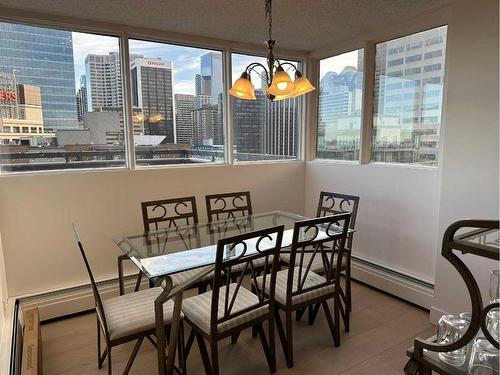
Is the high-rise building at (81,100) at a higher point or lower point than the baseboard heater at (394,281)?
higher

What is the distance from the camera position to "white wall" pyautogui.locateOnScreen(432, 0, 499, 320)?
7.09 ft

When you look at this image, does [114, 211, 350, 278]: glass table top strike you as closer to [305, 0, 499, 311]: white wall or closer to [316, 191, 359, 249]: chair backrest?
[316, 191, 359, 249]: chair backrest

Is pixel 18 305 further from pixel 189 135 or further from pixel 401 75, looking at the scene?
pixel 401 75

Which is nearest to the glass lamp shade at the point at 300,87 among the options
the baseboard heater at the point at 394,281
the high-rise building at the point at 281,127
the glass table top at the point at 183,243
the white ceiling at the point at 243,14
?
the white ceiling at the point at 243,14

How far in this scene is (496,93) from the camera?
2.13m

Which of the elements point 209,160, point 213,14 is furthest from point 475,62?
point 209,160

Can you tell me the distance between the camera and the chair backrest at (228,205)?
9.82 feet

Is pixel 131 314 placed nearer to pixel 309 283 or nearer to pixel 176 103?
pixel 309 283

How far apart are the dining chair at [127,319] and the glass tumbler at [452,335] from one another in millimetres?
1391

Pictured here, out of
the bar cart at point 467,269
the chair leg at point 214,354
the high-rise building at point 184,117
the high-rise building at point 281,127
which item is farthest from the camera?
the high-rise building at point 281,127

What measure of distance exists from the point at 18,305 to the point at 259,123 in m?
2.72

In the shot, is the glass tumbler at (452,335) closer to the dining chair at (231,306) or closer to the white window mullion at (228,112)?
the dining chair at (231,306)

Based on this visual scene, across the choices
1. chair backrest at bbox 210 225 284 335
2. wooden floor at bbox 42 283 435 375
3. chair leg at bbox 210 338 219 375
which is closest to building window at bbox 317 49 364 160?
wooden floor at bbox 42 283 435 375

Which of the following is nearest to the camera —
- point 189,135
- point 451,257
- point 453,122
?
point 451,257
